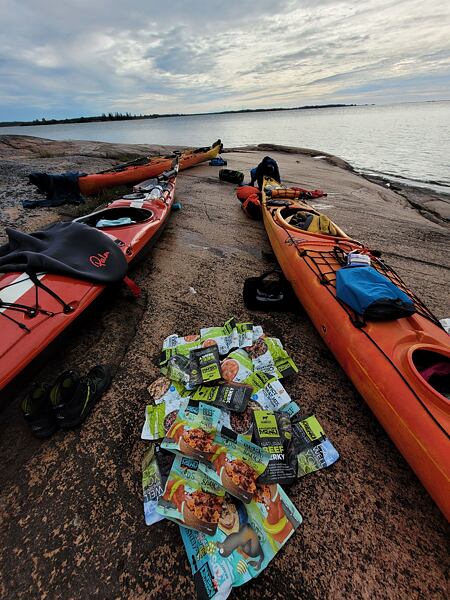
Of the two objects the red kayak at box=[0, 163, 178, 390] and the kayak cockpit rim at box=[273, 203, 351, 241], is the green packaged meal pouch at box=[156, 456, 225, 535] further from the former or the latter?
the kayak cockpit rim at box=[273, 203, 351, 241]

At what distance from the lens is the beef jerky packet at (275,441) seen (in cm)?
175

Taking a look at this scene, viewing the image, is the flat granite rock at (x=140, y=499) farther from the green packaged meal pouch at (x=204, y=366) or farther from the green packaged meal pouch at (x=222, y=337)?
the green packaged meal pouch at (x=204, y=366)

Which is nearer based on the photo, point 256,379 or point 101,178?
point 256,379

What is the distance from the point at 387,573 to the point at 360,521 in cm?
23

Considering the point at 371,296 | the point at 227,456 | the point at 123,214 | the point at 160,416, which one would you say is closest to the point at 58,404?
the point at 160,416

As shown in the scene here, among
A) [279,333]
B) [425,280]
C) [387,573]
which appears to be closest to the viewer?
[387,573]

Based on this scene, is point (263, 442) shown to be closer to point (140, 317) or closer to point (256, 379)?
point (256, 379)

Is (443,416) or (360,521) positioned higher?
(443,416)

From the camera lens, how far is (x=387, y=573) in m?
1.50

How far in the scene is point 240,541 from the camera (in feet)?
4.96

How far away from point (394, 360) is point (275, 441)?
1018 millimetres

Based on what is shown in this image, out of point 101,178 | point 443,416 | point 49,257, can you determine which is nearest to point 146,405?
point 49,257

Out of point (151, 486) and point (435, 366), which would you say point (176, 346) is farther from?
point (435, 366)

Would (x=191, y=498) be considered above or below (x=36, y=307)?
below
